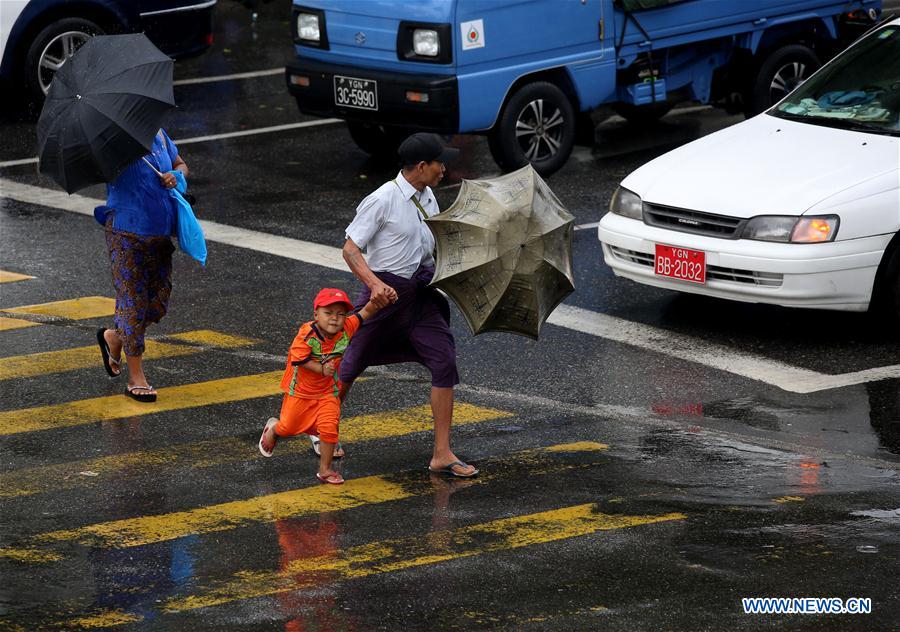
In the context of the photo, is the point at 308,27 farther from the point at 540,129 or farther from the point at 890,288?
the point at 890,288

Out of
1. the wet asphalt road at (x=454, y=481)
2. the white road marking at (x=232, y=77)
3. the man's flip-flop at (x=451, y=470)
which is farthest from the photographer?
the white road marking at (x=232, y=77)

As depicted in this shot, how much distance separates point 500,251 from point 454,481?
1.07 metres

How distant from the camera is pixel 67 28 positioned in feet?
48.8

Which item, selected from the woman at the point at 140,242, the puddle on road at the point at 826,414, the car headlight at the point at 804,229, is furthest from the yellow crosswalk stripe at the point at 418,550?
the car headlight at the point at 804,229

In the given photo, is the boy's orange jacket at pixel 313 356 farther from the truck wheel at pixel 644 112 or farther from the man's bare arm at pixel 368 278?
the truck wheel at pixel 644 112

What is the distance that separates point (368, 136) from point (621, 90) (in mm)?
2300

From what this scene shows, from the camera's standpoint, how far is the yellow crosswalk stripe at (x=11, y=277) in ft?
34.1

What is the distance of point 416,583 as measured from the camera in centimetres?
584

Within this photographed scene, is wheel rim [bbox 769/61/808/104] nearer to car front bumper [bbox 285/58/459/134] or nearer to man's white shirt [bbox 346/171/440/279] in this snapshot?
car front bumper [bbox 285/58/459/134]

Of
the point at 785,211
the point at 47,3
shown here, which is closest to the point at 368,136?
the point at 47,3

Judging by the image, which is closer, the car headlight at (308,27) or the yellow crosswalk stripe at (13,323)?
the yellow crosswalk stripe at (13,323)

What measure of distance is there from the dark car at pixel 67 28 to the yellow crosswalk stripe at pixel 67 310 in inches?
193

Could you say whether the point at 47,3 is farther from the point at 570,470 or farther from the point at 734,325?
the point at 570,470

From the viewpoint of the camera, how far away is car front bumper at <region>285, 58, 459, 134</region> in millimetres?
12422
